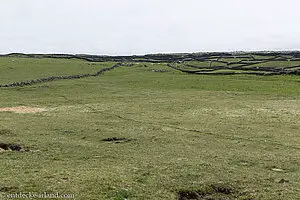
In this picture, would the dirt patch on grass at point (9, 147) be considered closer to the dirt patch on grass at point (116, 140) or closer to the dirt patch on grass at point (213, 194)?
the dirt patch on grass at point (116, 140)

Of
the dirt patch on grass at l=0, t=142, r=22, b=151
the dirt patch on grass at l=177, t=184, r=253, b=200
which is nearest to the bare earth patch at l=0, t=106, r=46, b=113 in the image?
the dirt patch on grass at l=0, t=142, r=22, b=151

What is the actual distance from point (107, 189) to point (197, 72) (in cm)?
7800

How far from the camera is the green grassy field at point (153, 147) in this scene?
1515 centimetres

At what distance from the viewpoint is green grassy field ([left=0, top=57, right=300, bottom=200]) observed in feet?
49.7

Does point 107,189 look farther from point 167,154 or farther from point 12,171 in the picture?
point 167,154

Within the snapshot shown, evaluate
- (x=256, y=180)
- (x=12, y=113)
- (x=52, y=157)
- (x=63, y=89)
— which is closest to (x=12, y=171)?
(x=52, y=157)

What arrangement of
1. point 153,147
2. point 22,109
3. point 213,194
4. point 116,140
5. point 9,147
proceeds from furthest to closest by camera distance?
point 22,109, point 116,140, point 153,147, point 9,147, point 213,194

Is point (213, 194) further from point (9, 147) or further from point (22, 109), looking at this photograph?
point (22, 109)

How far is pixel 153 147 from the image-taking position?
22438mm

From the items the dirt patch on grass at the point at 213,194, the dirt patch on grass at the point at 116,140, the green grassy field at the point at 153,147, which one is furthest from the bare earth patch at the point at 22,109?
the dirt patch on grass at the point at 213,194

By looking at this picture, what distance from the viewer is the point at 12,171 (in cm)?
1655

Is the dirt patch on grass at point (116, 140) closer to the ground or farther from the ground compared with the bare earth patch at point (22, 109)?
closer to the ground

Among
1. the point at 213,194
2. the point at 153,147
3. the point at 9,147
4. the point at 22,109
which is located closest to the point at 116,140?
the point at 153,147

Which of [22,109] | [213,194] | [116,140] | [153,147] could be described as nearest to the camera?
[213,194]
